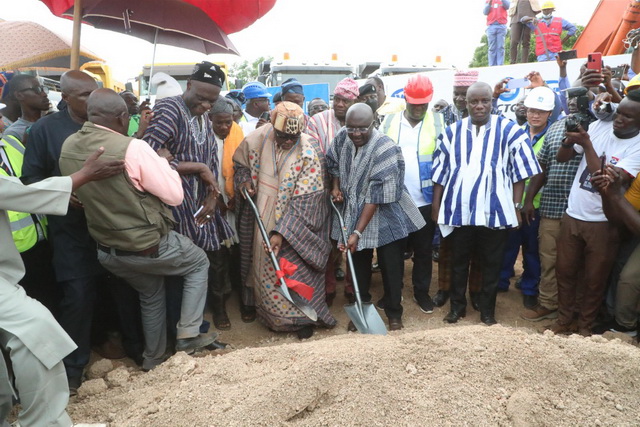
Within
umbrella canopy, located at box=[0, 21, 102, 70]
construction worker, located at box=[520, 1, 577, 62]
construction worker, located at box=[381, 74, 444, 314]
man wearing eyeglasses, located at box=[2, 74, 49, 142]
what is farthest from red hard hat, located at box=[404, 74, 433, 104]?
construction worker, located at box=[520, 1, 577, 62]

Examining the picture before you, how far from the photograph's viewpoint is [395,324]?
3.73 m

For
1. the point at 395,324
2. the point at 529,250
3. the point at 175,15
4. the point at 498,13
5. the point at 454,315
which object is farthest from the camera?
the point at 498,13

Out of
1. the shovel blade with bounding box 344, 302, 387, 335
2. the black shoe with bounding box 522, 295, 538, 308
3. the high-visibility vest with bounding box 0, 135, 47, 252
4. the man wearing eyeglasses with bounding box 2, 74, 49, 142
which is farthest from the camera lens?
the black shoe with bounding box 522, 295, 538, 308

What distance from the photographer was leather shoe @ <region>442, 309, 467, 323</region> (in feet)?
12.7

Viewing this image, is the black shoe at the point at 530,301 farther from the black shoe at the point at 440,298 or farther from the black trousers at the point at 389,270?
the black trousers at the point at 389,270

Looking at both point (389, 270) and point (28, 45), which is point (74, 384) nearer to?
point (389, 270)

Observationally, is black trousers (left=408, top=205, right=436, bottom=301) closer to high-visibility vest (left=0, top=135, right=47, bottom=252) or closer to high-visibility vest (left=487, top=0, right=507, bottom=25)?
high-visibility vest (left=0, top=135, right=47, bottom=252)

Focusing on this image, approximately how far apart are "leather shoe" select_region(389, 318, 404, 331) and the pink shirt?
6.56 ft

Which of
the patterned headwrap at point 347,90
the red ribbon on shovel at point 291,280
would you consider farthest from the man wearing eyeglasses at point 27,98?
the patterned headwrap at point 347,90

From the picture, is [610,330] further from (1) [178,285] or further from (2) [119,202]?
(2) [119,202]

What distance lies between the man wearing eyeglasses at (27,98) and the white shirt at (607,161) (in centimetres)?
386

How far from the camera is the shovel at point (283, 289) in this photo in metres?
3.45

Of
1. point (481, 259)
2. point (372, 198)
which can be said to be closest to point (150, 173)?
point (372, 198)

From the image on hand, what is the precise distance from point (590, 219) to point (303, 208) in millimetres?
2074
